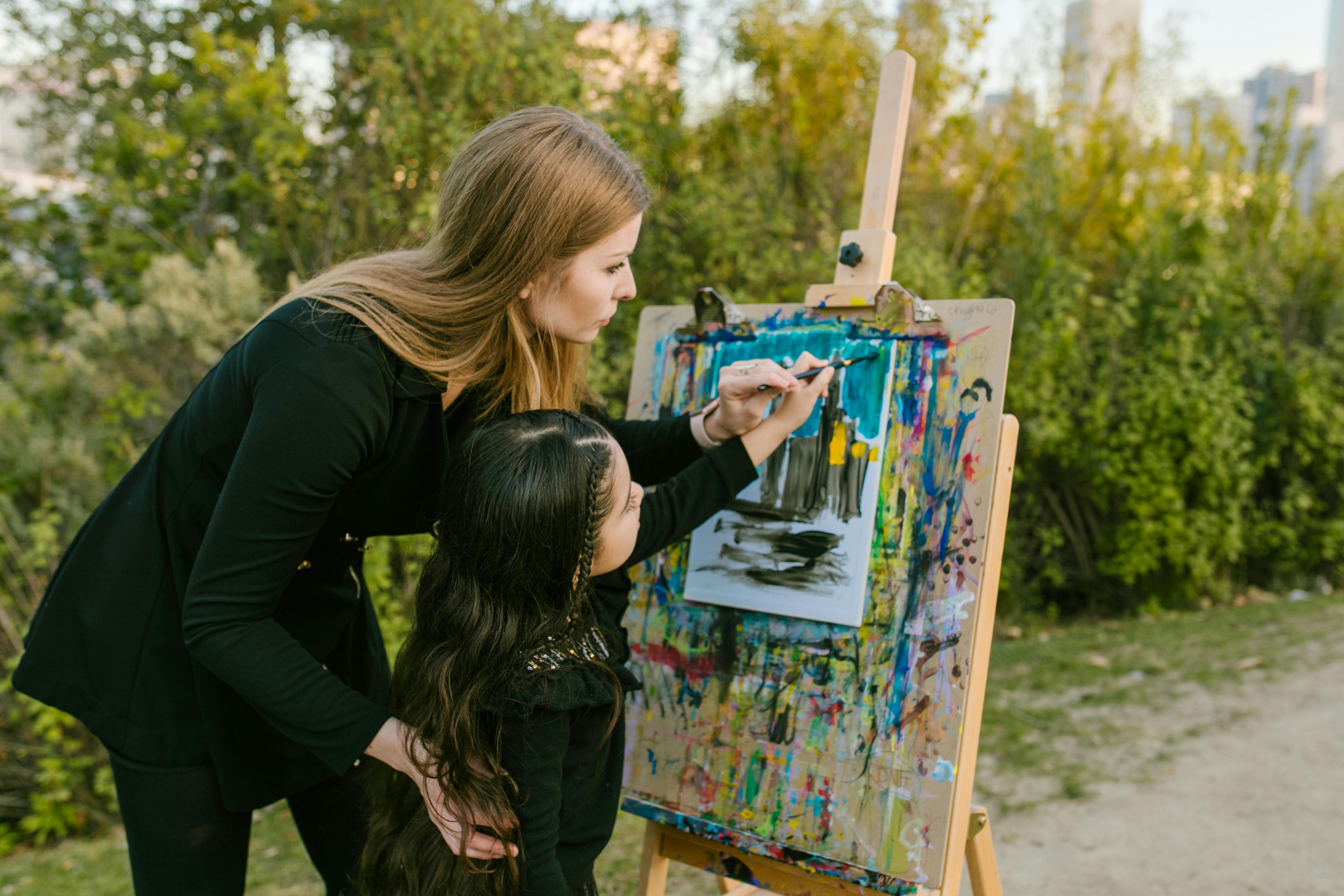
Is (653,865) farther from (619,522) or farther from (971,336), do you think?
(971,336)

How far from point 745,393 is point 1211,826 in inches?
88.6

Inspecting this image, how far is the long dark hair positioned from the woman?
5 centimetres

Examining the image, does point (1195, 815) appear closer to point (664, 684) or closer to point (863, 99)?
point (664, 684)

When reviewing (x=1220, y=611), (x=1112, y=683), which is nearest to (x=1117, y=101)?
(x=1220, y=611)

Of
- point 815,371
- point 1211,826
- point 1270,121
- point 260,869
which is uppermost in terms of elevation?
point 1270,121

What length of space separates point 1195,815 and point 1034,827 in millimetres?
502

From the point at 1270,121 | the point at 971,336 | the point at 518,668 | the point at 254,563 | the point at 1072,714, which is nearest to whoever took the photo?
the point at 254,563

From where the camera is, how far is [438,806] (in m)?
1.06

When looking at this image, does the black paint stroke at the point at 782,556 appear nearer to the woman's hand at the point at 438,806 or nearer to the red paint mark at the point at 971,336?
the red paint mark at the point at 971,336

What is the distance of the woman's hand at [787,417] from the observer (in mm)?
1336

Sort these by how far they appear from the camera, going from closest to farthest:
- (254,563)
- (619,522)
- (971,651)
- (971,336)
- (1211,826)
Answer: (254,563) → (619,522) → (971,651) → (971,336) → (1211,826)

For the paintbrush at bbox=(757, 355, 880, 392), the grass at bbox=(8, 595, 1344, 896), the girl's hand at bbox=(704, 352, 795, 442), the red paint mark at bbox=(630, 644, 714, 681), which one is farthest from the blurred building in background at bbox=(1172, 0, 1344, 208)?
the red paint mark at bbox=(630, 644, 714, 681)

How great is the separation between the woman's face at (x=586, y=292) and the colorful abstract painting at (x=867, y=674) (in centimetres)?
49

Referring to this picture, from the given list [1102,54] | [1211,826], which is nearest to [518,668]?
[1211,826]
